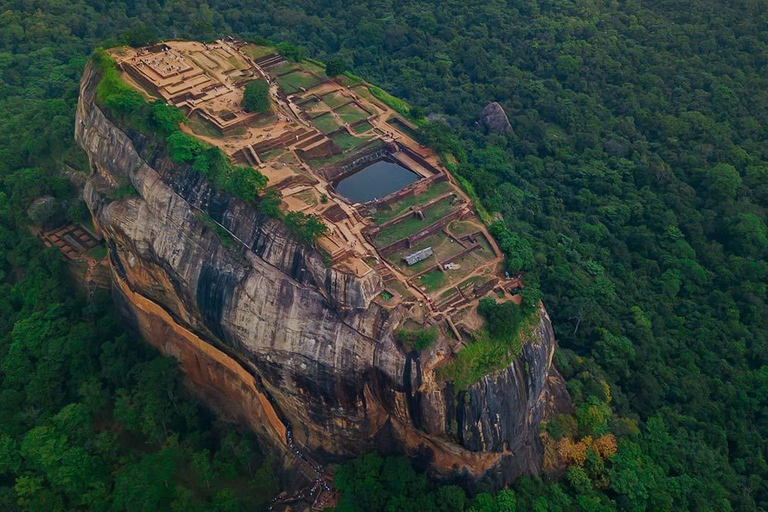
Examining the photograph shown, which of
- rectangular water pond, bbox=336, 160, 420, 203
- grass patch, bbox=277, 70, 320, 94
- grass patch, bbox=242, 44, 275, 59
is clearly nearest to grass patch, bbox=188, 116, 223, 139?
grass patch, bbox=277, 70, 320, 94

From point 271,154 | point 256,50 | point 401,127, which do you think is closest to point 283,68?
point 256,50

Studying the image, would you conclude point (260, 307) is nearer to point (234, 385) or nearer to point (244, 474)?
point (234, 385)

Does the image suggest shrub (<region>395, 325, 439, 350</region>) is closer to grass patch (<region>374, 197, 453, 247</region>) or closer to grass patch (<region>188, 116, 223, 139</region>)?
grass patch (<region>374, 197, 453, 247</region>)

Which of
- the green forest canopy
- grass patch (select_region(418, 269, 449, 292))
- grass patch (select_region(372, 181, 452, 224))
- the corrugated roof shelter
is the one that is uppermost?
grass patch (select_region(372, 181, 452, 224))

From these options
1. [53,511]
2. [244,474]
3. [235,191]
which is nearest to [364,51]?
[235,191]

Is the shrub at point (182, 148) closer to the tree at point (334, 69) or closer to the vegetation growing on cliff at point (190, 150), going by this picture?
the vegetation growing on cliff at point (190, 150)

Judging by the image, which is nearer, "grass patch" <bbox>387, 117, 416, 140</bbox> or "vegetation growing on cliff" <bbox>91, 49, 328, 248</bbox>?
"vegetation growing on cliff" <bbox>91, 49, 328, 248</bbox>
